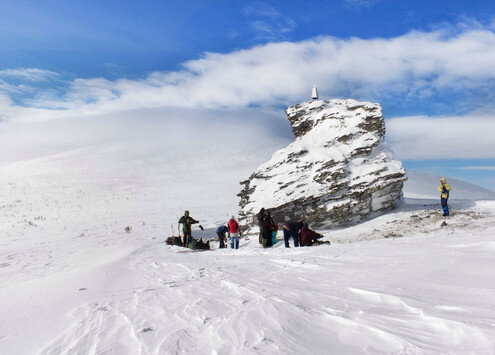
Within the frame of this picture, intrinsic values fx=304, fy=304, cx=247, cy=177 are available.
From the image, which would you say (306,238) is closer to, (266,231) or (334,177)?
(266,231)

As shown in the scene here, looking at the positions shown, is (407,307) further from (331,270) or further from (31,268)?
(31,268)

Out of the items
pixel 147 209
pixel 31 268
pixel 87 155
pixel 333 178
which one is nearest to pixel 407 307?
pixel 31 268

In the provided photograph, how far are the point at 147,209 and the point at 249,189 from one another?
12.1 metres

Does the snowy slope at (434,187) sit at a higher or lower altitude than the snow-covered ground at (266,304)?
higher

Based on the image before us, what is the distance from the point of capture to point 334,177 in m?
15.6

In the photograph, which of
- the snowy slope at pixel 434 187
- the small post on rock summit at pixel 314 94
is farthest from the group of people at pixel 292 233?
the snowy slope at pixel 434 187

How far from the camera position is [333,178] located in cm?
1559

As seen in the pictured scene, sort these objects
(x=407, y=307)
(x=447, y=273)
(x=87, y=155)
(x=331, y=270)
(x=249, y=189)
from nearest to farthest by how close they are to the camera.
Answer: (x=407, y=307) → (x=447, y=273) → (x=331, y=270) → (x=249, y=189) → (x=87, y=155)

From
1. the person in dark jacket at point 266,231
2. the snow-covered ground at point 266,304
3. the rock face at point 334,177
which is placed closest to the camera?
the snow-covered ground at point 266,304

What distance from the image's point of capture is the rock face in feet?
50.7

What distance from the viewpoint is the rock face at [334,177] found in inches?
608

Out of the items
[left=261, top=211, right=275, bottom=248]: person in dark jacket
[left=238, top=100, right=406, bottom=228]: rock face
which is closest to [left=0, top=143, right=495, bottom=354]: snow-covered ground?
[left=261, top=211, right=275, bottom=248]: person in dark jacket

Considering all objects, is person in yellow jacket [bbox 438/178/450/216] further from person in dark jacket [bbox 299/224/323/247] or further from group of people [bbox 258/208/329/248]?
person in dark jacket [bbox 299/224/323/247]

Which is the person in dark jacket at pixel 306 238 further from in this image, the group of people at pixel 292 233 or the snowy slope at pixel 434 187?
the snowy slope at pixel 434 187
